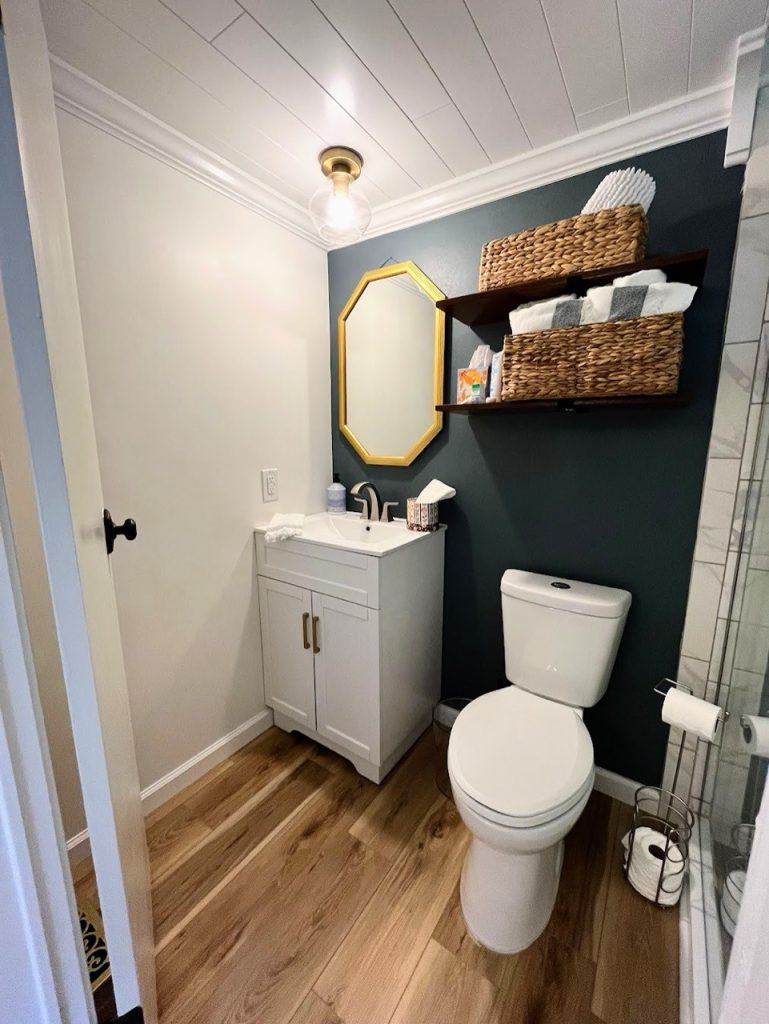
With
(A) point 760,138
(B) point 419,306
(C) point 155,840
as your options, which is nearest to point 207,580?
(C) point 155,840

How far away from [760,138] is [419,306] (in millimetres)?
1050

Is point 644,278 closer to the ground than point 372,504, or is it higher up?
higher up

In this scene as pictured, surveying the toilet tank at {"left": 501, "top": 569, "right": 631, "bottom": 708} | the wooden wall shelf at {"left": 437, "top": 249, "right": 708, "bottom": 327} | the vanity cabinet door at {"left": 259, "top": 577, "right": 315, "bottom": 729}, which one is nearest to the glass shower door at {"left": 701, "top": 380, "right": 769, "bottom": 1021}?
the toilet tank at {"left": 501, "top": 569, "right": 631, "bottom": 708}

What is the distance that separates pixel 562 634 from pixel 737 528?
591 mm

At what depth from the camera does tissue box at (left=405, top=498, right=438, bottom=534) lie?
162cm

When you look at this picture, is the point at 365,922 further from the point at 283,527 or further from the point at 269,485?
the point at 269,485

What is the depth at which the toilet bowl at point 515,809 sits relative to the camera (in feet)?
3.22

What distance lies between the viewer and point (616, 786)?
1507 millimetres

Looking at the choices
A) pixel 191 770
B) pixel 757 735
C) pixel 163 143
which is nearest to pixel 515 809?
pixel 757 735

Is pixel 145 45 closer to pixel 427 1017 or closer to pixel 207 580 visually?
pixel 207 580

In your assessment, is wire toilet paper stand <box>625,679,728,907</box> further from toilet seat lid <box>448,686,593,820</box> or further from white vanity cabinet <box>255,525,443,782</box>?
white vanity cabinet <box>255,525,443,782</box>

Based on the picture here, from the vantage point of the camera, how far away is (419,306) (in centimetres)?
169

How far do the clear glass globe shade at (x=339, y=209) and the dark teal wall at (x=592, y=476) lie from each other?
1.07 ft

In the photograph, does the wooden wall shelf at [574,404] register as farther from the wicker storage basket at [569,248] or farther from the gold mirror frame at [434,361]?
A: the wicker storage basket at [569,248]
